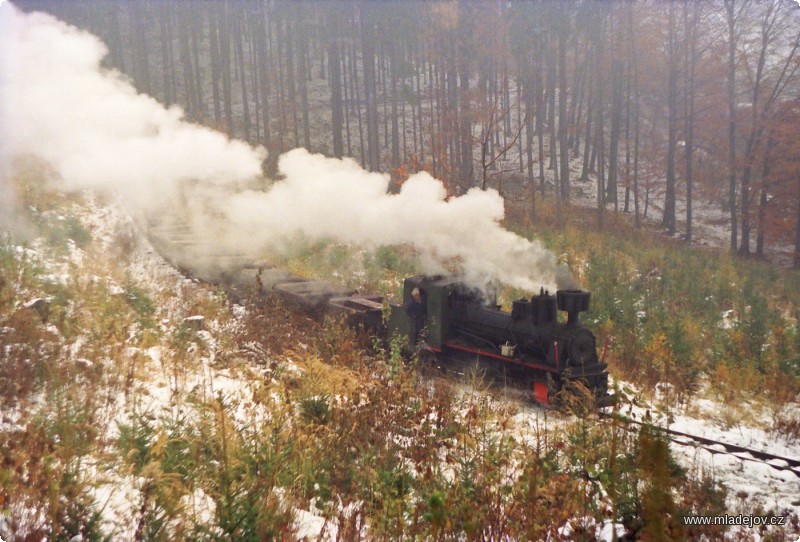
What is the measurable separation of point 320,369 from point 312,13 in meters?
36.2

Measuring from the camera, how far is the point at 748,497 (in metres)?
5.71

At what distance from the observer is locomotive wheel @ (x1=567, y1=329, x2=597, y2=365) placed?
803 cm

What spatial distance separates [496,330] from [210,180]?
12.5 metres

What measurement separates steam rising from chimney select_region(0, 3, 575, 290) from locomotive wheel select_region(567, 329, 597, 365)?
2.59 ft

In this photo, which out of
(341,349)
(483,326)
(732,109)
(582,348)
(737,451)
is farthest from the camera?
(732,109)

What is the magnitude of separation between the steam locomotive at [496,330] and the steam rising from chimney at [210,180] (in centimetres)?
46

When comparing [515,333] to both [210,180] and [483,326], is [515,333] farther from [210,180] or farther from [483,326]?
[210,180]

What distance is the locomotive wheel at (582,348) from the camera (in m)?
8.03

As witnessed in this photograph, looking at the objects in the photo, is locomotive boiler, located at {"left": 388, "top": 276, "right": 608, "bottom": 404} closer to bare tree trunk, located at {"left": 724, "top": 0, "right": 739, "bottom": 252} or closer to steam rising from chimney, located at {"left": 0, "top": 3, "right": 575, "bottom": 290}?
steam rising from chimney, located at {"left": 0, "top": 3, "right": 575, "bottom": 290}

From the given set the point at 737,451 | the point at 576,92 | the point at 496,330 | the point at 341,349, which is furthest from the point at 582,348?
the point at 576,92

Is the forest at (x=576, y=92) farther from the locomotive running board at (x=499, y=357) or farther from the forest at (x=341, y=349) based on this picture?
the locomotive running board at (x=499, y=357)

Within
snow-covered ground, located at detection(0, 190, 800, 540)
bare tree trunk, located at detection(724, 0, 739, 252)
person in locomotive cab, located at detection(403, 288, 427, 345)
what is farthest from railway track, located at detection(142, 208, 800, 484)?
bare tree trunk, located at detection(724, 0, 739, 252)

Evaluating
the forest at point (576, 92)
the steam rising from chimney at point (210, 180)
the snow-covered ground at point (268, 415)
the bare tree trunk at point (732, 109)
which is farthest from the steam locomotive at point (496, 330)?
the bare tree trunk at point (732, 109)

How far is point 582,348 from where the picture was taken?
26.8 ft
